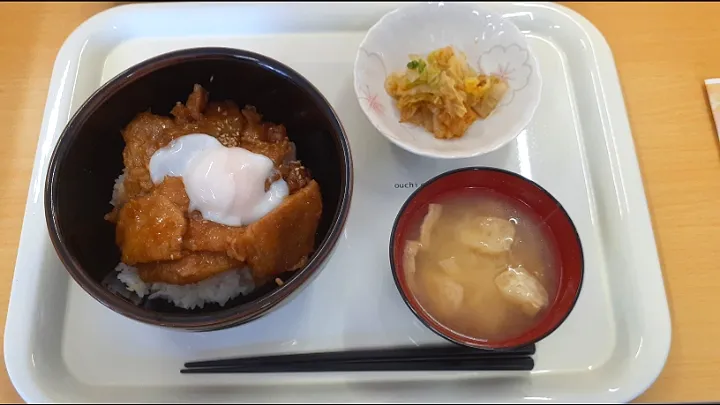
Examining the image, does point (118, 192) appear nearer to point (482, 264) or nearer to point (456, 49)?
point (482, 264)

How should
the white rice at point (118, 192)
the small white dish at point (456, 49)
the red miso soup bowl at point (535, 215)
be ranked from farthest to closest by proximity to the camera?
the small white dish at point (456, 49)
the white rice at point (118, 192)
the red miso soup bowl at point (535, 215)

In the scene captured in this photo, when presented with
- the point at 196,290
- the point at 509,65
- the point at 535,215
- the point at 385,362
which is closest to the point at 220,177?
the point at 196,290

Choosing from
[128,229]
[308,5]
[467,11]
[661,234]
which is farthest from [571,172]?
[128,229]

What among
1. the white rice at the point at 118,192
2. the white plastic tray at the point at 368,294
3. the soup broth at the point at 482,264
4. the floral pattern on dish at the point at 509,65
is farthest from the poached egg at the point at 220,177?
the floral pattern on dish at the point at 509,65

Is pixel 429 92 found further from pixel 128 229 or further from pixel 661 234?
pixel 128 229

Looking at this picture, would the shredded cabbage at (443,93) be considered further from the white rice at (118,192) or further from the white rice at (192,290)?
the white rice at (118,192)
